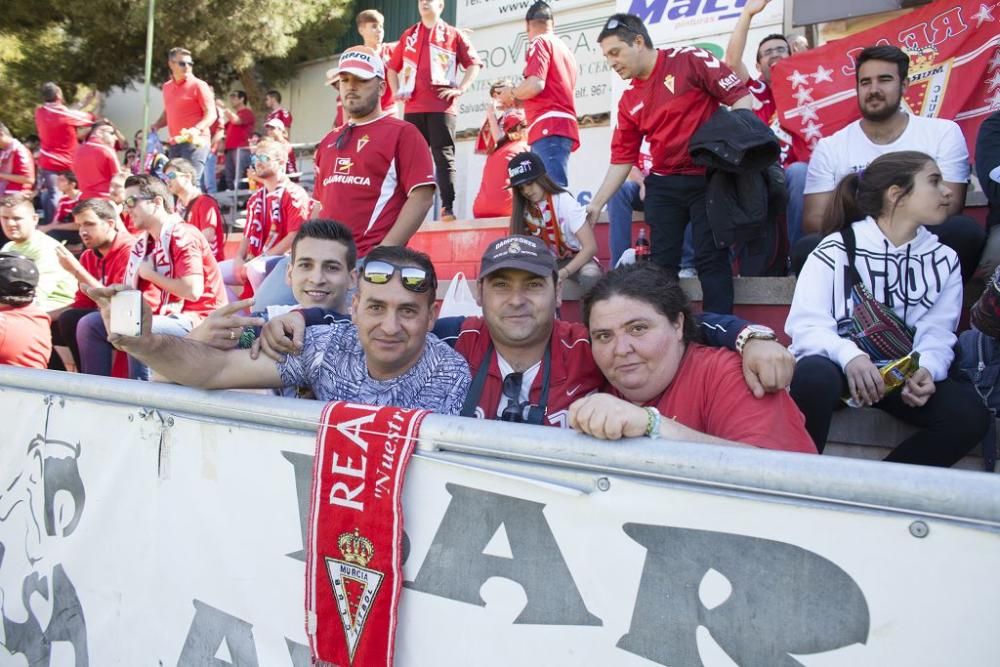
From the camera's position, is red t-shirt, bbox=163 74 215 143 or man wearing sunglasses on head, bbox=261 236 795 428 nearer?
man wearing sunglasses on head, bbox=261 236 795 428

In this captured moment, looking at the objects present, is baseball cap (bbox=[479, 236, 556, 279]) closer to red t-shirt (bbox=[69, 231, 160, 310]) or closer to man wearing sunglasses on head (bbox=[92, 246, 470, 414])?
man wearing sunglasses on head (bbox=[92, 246, 470, 414])

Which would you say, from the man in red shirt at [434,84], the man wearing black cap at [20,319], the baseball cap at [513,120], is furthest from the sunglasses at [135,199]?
the baseball cap at [513,120]

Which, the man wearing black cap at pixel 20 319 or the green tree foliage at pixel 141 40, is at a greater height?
the green tree foliage at pixel 141 40

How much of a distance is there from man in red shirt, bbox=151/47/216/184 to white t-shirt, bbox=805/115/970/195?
7.14 meters

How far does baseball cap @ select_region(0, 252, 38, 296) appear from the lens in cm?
432

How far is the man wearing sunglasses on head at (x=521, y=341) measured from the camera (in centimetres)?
254

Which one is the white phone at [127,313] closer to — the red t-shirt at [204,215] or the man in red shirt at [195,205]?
the man in red shirt at [195,205]

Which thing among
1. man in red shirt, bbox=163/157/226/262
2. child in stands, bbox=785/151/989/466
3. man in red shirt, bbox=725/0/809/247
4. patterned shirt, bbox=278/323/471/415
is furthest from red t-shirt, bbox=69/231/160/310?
child in stands, bbox=785/151/989/466

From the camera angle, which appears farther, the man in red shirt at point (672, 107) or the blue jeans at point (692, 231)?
the man in red shirt at point (672, 107)

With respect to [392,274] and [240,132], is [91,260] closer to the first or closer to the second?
[392,274]

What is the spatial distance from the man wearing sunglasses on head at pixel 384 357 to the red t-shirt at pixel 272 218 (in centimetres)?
417

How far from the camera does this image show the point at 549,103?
610 centimetres

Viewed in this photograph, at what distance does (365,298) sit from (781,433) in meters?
1.32

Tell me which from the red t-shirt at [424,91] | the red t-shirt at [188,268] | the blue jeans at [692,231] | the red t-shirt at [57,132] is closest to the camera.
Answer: the blue jeans at [692,231]
